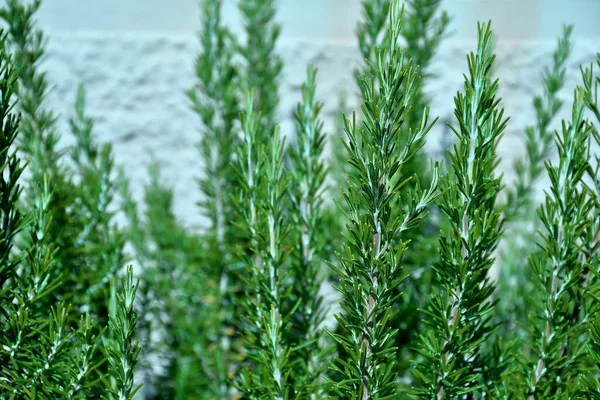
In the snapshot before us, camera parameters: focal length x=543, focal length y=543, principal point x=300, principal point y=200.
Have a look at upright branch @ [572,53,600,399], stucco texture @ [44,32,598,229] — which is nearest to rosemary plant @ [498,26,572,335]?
stucco texture @ [44,32,598,229]

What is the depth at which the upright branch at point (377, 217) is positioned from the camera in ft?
1.18

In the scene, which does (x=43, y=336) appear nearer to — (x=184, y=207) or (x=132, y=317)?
(x=132, y=317)

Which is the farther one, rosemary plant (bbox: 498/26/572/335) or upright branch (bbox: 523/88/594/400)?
rosemary plant (bbox: 498/26/572/335)

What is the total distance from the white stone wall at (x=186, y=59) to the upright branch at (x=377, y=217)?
0.69 meters

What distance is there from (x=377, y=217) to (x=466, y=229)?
0.07 metres

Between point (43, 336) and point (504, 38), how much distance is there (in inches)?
38.6

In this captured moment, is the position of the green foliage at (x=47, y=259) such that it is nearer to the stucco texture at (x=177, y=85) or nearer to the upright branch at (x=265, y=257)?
the upright branch at (x=265, y=257)

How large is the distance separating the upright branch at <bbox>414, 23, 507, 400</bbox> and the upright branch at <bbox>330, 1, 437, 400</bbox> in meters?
0.03

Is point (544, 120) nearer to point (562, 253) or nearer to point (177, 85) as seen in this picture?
point (562, 253)

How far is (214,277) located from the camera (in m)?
0.79

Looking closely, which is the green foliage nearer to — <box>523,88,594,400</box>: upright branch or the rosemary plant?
<box>523,88,594,400</box>: upright branch

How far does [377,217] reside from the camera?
0.37m

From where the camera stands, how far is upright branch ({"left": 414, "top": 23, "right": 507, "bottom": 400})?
38cm

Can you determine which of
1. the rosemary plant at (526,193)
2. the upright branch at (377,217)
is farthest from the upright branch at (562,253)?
the rosemary plant at (526,193)
